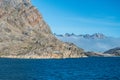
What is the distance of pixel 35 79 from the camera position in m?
130

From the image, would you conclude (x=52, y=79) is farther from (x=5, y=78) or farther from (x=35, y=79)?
(x=5, y=78)

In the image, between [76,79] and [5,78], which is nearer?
[5,78]

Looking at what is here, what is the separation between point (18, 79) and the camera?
125625mm

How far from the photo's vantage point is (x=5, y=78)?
12681cm

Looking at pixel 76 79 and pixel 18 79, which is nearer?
pixel 18 79

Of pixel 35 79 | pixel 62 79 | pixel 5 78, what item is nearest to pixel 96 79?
pixel 62 79

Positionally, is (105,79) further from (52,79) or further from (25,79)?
(25,79)

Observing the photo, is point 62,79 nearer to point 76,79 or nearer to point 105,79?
point 76,79

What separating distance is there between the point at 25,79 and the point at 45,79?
894cm

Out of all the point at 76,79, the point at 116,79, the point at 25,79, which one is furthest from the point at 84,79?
the point at 25,79

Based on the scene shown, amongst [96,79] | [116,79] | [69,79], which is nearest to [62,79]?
[69,79]

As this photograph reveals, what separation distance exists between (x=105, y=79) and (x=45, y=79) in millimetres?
24315

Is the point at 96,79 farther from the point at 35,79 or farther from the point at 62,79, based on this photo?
the point at 35,79

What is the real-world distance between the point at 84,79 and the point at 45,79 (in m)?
16.3
